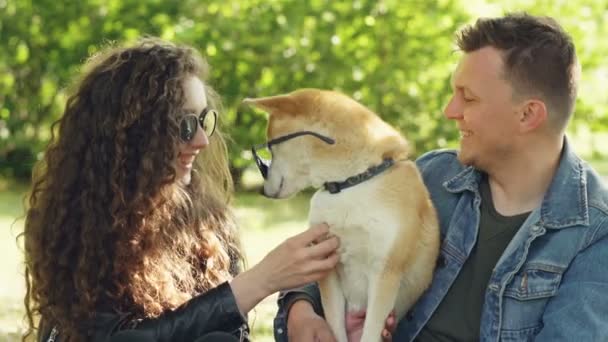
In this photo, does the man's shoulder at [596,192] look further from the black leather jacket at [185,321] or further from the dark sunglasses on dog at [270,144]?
the black leather jacket at [185,321]

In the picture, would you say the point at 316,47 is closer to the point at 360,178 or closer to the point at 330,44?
the point at 330,44

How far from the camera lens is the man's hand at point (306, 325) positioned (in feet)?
8.72

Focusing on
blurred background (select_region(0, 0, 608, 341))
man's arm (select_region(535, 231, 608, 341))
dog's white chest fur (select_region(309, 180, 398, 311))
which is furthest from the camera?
blurred background (select_region(0, 0, 608, 341))

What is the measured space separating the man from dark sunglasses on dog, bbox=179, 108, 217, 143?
2.01 ft

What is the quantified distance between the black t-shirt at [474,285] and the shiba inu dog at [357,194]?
87mm

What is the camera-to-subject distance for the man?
2422mm

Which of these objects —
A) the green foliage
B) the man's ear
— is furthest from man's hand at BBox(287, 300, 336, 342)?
the green foliage

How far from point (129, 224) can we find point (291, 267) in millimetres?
473

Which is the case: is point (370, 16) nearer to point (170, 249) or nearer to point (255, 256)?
point (255, 256)

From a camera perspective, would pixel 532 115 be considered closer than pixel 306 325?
Yes

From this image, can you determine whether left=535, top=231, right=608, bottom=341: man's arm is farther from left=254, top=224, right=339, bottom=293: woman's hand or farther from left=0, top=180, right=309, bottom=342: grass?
left=0, top=180, right=309, bottom=342: grass

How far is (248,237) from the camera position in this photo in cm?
738

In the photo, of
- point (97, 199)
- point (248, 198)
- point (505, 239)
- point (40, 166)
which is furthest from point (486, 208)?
point (248, 198)

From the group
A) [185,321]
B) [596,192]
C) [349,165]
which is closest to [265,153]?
[349,165]
